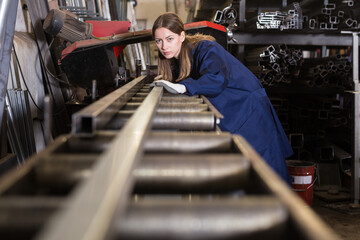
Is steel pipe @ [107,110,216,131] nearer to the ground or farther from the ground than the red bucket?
farther from the ground

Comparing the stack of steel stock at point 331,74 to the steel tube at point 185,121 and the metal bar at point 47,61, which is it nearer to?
the metal bar at point 47,61

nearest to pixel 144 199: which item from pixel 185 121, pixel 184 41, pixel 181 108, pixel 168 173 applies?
pixel 168 173

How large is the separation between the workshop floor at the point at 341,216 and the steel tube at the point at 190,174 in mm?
2294

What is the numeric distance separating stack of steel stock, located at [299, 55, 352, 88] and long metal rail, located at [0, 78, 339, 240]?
2880 mm

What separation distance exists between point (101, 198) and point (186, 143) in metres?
0.42

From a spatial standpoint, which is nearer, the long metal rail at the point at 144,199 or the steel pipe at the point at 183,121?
the long metal rail at the point at 144,199

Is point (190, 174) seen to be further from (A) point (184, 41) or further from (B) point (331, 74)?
(B) point (331, 74)

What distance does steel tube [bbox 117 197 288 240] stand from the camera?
0.55m

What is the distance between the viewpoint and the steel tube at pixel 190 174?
73cm

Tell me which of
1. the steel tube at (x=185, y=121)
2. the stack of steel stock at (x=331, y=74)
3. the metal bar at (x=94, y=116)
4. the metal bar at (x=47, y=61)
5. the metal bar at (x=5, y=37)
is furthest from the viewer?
the stack of steel stock at (x=331, y=74)

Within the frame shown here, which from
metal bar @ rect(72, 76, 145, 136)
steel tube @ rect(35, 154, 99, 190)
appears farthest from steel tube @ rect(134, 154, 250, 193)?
metal bar @ rect(72, 76, 145, 136)

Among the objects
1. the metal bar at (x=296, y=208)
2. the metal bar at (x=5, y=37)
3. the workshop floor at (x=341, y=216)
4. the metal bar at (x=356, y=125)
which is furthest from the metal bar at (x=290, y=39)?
the metal bar at (x=296, y=208)

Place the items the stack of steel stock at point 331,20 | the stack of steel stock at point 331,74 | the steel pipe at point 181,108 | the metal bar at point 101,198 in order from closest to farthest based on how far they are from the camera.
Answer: the metal bar at point 101,198, the steel pipe at point 181,108, the stack of steel stock at point 331,20, the stack of steel stock at point 331,74

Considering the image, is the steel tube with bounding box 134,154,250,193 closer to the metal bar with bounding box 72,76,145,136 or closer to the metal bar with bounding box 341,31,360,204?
the metal bar with bounding box 72,76,145,136
